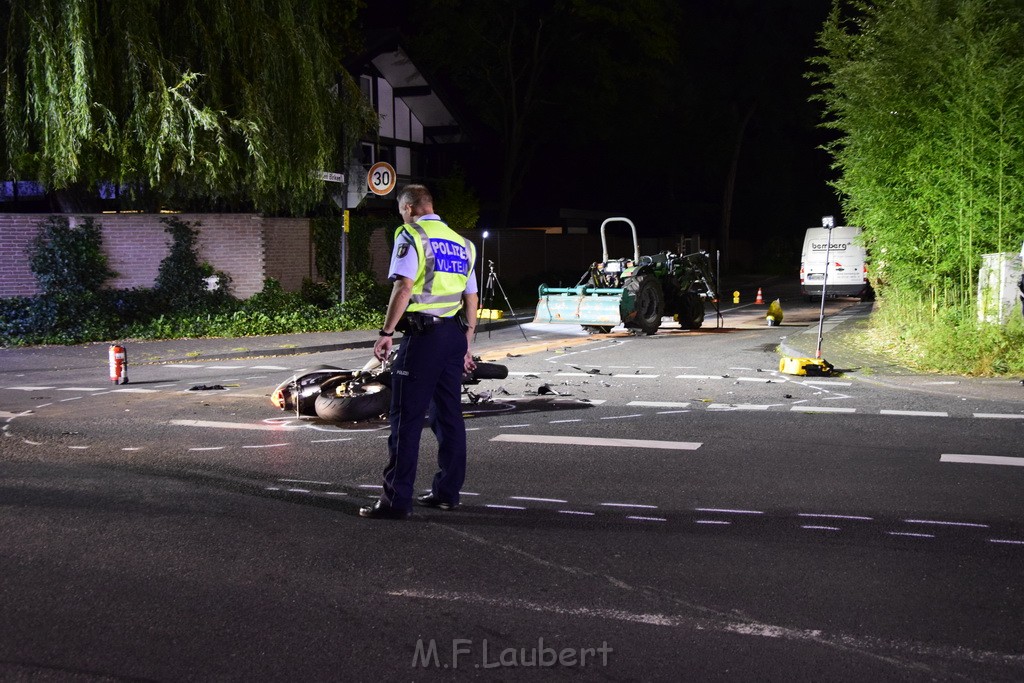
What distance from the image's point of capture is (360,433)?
9633mm

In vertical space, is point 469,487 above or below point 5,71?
below

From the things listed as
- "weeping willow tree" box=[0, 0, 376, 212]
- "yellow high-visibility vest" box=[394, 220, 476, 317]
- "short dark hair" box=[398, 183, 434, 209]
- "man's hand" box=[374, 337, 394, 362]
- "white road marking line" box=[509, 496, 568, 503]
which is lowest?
"white road marking line" box=[509, 496, 568, 503]

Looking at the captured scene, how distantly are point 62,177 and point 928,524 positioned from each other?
1667 centimetres

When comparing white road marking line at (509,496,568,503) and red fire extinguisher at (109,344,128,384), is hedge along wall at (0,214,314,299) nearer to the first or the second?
red fire extinguisher at (109,344,128,384)

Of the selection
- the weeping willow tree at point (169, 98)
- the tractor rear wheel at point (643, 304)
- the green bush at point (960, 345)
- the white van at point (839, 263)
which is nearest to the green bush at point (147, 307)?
the weeping willow tree at point (169, 98)

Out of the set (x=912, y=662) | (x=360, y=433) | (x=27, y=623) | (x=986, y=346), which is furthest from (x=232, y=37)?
(x=912, y=662)

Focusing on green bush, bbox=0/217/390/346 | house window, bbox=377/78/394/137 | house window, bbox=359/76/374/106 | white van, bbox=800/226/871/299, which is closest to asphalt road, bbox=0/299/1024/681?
green bush, bbox=0/217/390/346

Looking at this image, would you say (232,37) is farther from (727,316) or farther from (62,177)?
(727,316)

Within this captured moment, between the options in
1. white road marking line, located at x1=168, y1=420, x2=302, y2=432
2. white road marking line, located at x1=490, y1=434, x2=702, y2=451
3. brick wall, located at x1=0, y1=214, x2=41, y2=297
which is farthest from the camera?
brick wall, located at x1=0, y1=214, x2=41, y2=297

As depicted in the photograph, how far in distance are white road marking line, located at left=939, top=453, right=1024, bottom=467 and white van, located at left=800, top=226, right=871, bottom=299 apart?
23.5 m

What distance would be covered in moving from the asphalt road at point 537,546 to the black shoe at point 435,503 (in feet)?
0.49

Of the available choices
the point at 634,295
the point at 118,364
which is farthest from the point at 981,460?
the point at 634,295

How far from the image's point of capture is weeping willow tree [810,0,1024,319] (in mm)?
13930

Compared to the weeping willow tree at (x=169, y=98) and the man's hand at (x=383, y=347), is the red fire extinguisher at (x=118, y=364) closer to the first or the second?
the weeping willow tree at (x=169, y=98)
